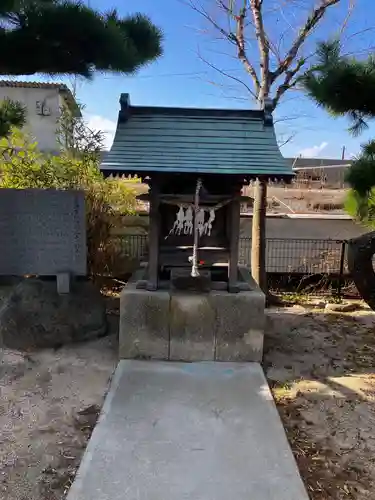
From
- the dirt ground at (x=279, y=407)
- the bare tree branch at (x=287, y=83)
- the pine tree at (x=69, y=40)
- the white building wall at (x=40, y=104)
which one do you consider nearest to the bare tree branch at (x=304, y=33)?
the bare tree branch at (x=287, y=83)

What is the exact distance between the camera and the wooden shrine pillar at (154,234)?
4.20 meters

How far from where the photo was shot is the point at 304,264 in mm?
7562

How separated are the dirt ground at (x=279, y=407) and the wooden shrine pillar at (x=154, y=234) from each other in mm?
909

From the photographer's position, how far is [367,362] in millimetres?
4480

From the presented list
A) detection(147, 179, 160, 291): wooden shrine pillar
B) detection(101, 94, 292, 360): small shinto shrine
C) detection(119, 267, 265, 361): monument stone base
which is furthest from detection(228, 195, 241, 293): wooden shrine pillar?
detection(147, 179, 160, 291): wooden shrine pillar

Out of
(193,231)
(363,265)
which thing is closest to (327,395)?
(363,265)

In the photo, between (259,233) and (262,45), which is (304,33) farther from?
(259,233)

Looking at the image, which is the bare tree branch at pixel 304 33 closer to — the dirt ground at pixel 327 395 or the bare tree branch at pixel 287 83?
the bare tree branch at pixel 287 83

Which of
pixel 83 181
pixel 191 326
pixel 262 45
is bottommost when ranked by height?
pixel 191 326

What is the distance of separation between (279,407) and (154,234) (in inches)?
80.7

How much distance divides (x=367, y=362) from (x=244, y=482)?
2608 mm

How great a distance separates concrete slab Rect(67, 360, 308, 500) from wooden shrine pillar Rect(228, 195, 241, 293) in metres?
0.95

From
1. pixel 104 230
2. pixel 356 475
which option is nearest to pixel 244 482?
pixel 356 475

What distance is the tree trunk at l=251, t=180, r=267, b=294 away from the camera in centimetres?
630
